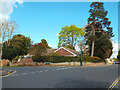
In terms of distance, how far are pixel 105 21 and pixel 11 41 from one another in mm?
30180

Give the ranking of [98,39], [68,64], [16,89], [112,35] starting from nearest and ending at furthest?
[16,89]
[68,64]
[98,39]
[112,35]

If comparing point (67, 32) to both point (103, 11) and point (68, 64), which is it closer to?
point (103, 11)

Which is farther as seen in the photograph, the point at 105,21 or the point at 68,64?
the point at 105,21

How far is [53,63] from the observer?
38.9m

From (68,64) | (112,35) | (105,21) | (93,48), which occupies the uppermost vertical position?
(105,21)

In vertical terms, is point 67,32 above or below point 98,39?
above

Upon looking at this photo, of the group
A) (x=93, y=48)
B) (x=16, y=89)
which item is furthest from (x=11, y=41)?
(x=16, y=89)

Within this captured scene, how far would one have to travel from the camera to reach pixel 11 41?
4872cm

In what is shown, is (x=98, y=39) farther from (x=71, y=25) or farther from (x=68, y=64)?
(x=71, y=25)

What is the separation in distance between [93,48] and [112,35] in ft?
29.5

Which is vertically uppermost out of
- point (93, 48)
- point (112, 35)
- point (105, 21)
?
point (105, 21)

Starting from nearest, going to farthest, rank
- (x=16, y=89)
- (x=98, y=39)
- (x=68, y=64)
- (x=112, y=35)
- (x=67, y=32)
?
(x=16, y=89) < (x=68, y=64) < (x=98, y=39) < (x=112, y=35) < (x=67, y=32)

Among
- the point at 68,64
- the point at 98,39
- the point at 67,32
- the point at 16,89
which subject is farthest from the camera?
the point at 67,32

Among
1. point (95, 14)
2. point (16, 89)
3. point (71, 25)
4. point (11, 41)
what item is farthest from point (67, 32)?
point (16, 89)
